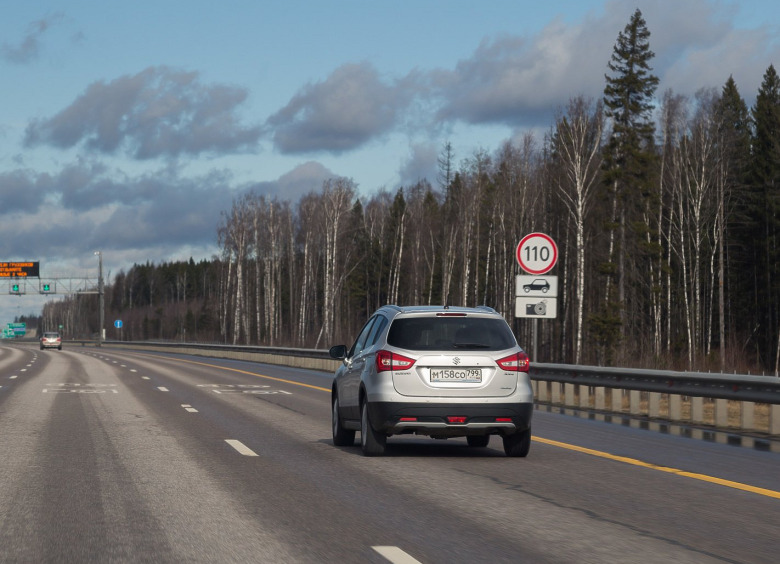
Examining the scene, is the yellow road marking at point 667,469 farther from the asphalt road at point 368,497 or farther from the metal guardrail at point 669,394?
the metal guardrail at point 669,394

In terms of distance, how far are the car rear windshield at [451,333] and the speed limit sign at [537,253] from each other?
423 inches

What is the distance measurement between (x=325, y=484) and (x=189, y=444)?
406cm

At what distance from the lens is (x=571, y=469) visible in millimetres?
11141

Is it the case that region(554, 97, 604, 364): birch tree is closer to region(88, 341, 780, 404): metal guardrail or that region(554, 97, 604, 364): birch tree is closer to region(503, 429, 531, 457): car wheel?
region(88, 341, 780, 404): metal guardrail

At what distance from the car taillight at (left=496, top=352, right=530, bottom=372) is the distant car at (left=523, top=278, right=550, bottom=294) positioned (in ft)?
36.4

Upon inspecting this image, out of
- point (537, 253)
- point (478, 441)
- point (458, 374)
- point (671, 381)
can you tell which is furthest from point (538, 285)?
point (458, 374)

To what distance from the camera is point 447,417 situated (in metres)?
11.6

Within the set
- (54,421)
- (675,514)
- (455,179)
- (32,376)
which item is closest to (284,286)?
(455,179)

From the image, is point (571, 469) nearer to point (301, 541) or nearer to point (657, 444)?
point (657, 444)

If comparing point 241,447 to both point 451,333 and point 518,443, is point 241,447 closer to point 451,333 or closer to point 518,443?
point 451,333

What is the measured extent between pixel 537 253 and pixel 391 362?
11.6m

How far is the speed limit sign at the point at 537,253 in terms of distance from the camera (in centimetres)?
2286

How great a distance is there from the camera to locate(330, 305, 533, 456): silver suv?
38.3ft

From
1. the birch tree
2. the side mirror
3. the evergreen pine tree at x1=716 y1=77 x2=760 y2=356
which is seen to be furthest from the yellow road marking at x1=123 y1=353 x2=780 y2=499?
the evergreen pine tree at x1=716 y1=77 x2=760 y2=356
